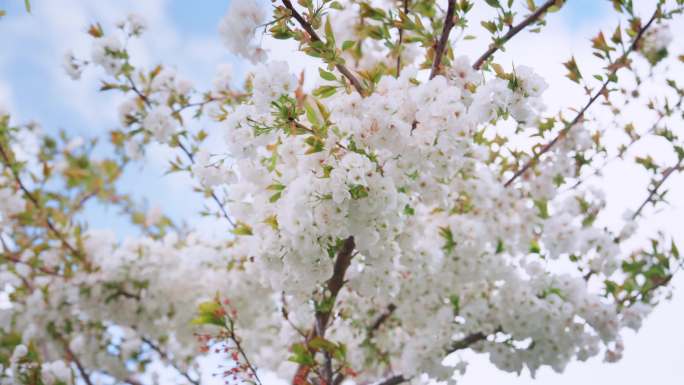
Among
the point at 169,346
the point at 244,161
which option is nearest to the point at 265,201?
the point at 244,161

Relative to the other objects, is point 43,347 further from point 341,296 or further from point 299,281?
point 299,281

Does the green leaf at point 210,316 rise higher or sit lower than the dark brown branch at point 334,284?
lower

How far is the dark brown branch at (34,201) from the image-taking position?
3332 millimetres

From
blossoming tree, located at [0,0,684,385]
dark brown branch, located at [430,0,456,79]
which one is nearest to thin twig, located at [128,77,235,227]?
blossoming tree, located at [0,0,684,385]

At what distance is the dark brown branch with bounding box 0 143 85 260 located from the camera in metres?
3.33

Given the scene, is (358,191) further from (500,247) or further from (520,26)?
(500,247)

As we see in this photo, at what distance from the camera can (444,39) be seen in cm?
177

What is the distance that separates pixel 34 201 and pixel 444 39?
2990mm

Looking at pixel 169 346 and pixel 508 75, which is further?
pixel 169 346

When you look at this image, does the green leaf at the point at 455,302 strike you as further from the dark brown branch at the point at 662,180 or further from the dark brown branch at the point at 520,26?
the dark brown branch at the point at 520,26

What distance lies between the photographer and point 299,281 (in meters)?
1.89

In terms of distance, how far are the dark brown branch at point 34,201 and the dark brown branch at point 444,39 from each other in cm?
281

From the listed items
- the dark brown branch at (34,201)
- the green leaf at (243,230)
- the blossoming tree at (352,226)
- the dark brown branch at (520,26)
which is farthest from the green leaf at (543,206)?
the dark brown branch at (34,201)

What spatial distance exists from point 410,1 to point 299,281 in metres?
1.01
